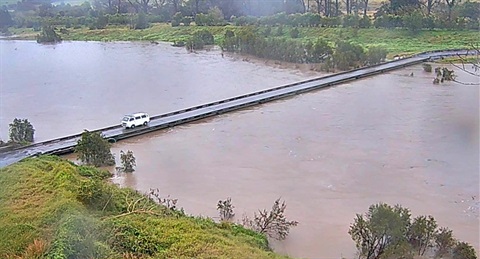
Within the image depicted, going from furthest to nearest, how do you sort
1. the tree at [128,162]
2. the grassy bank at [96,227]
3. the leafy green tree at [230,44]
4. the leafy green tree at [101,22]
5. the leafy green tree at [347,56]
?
the leafy green tree at [101,22]
the leafy green tree at [230,44]
the leafy green tree at [347,56]
the tree at [128,162]
the grassy bank at [96,227]

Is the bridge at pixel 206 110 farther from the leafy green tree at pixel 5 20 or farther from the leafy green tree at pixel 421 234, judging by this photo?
the leafy green tree at pixel 5 20

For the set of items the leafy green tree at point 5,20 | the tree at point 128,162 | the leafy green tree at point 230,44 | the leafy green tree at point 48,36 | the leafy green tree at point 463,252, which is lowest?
the leafy green tree at point 463,252

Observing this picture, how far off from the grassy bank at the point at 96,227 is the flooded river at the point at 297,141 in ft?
6.50

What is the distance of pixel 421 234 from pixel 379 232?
0.85 m

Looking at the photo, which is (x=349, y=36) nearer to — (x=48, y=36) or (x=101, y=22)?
(x=101, y=22)

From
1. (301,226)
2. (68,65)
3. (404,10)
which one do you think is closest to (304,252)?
(301,226)

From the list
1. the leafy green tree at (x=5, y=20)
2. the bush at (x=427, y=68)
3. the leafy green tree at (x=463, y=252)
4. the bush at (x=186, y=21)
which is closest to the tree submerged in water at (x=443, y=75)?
the bush at (x=427, y=68)

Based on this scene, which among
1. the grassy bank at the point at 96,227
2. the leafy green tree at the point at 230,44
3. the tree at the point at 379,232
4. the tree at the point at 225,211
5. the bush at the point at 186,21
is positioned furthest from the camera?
the bush at the point at 186,21

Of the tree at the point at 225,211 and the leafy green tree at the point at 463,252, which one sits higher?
the tree at the point at 225,211

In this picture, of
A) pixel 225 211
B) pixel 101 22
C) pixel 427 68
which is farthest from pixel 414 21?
pixel 225 211

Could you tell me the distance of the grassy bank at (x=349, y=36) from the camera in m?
37.8

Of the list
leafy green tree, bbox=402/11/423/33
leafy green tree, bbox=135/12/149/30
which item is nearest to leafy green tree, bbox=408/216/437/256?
leafy green tree, bbox=402/11/423/33

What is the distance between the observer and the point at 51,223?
8.19 meters

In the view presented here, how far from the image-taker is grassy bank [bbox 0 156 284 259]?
7.22 metres
